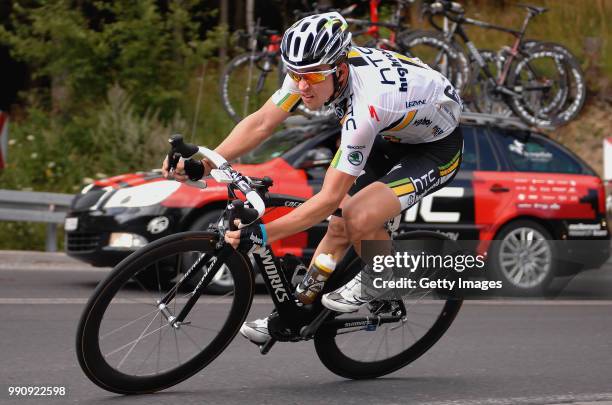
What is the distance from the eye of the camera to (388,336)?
6.17m

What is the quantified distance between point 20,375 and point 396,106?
2.42 meters

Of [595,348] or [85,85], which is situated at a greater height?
[595,348]

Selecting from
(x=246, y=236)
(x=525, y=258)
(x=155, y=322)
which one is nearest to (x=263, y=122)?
(x=246, y=236)

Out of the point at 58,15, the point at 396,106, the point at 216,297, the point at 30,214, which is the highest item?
the point at 396,106

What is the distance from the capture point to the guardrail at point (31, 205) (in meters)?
12.2

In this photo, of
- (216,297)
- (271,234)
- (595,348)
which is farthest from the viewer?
(595,348)

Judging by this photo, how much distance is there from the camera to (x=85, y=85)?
1728 cm

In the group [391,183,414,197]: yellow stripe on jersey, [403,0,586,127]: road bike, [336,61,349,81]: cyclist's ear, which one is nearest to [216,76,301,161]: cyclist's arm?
[336,61,349,81]: cyclist's ear

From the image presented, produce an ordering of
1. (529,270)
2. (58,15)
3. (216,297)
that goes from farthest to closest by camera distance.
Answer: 1. (58,15)
2. (529,270)
3. (216,297)

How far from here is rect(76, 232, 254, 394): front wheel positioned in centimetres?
511

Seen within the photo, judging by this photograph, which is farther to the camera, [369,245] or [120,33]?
[120,33]

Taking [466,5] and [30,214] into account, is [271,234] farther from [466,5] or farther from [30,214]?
[466,5]

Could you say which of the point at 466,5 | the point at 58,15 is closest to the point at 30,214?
the point at 58,15

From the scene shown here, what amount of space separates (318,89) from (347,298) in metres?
1.11
